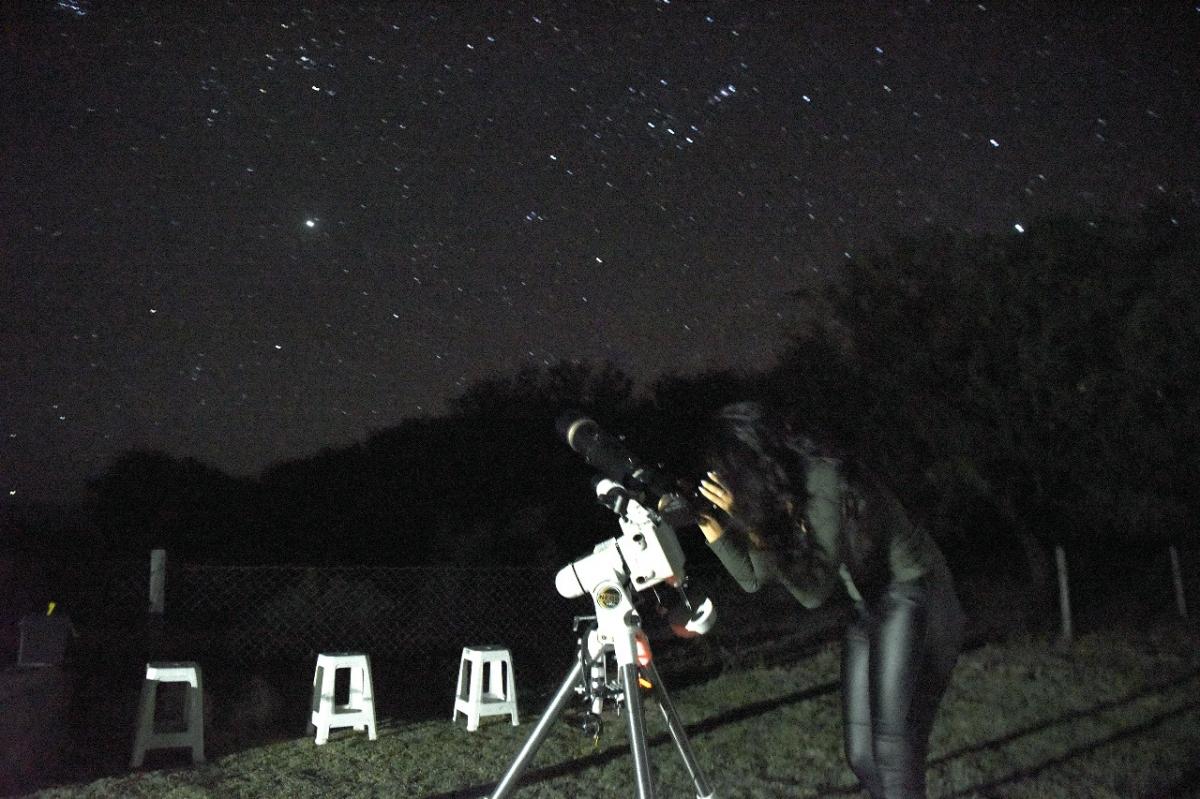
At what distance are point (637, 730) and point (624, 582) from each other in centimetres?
41

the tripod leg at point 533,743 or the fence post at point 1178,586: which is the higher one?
the fence post at point 1178,586

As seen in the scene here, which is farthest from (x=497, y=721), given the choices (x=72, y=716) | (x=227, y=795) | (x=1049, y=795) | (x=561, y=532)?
(x=561, y=532)

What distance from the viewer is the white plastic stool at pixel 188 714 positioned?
16.4 ft

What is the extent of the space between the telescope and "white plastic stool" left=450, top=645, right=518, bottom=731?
283 centimetres

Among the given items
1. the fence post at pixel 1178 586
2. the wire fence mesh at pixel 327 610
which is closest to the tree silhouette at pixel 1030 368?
the fence post at pixel 1178 586

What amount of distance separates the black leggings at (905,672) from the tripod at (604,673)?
63 cm

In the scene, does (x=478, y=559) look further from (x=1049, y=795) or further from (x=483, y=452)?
(x=1049, y=795)

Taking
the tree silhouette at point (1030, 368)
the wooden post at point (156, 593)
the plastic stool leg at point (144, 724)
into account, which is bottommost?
the plastic stool leg at point (144, 724)

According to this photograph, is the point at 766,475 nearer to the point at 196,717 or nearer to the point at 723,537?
the point at 723,537

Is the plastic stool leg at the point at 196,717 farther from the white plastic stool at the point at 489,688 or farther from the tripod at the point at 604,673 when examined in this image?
the tripod at the point at 604,673

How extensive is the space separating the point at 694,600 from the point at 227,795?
260cm

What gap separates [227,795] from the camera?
4496 millimetres

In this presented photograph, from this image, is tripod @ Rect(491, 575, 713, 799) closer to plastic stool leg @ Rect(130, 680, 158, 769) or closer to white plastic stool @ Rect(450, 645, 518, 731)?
plastic stool leg @ Rect(130, 680, 158, 769)

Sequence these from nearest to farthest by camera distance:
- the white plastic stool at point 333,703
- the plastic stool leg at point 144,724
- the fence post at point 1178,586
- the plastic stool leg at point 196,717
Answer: the plastic stool leg at point 144,724
the plastic stool leg at point 196,717
the white plastic stool at point 333,703
the fence post at point 1178,586
